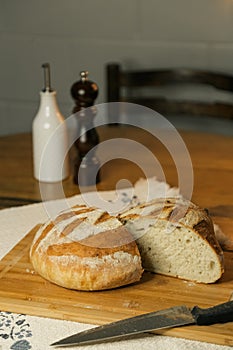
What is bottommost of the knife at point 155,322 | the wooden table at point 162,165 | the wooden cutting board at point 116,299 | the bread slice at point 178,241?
the wooden table at point 162,165

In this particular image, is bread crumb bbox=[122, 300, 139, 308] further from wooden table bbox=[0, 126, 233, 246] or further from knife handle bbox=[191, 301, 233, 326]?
wooden table bbox=[0, 126, 233, 246]

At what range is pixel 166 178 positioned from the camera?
201cm

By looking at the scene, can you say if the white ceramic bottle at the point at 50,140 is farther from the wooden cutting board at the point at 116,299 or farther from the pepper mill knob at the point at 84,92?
the wooden cutting board at the point at 116,299

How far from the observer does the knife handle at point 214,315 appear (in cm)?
125

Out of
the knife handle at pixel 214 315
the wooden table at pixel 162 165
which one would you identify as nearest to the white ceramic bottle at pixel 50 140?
the wooden table at pixel 162 165

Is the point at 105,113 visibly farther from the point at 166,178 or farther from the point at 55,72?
the point at 166,178

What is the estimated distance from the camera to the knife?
3.99 feet

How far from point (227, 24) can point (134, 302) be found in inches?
66.0

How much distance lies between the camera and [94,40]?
9.74 ft

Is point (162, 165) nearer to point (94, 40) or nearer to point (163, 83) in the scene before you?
point (163, 83)

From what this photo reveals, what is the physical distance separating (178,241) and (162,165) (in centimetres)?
70

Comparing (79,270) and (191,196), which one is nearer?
(79,270)

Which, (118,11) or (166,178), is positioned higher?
(118,11)

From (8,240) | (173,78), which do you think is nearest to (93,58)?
(173,78)
